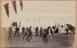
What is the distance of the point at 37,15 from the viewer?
1110 mm

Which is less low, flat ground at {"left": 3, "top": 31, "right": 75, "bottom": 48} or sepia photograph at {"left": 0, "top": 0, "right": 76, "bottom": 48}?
sepia photograph at {"left": 0, "top": 0, "right": 76, "bottom": 48}

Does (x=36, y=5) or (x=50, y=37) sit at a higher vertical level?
(x=36, y=5)

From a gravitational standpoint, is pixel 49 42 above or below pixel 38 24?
below

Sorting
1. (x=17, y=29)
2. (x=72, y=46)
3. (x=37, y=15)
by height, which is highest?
(x=37, y=15)

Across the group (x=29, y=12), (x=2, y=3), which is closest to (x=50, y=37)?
(x=29, y=12)

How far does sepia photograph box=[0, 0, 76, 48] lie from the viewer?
3.61 feet

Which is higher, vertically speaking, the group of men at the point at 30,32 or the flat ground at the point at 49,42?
the group of men at the point at 30,32

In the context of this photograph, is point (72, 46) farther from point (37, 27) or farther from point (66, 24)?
point (37, 27)

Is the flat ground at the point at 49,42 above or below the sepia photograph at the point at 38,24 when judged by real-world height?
below

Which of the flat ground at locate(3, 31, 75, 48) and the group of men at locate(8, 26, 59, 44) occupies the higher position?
the group of men at locate(8, 26, 59, 44)

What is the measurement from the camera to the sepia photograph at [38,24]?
1.10 meters

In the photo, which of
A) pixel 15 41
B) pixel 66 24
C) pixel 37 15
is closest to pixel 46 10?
pixel 37 15

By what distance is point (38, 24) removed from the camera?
1106 mm

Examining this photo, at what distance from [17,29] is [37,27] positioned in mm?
156
